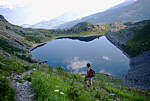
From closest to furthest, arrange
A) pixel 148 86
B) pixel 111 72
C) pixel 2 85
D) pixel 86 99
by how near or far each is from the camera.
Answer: pixel 2 85 → pixel 86 99 → pixel 148 86 → pixel 111 72

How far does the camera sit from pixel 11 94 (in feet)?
30.0

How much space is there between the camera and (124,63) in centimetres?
7500

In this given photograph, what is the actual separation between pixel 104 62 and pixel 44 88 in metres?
70.1

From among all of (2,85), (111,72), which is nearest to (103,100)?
(2,85)

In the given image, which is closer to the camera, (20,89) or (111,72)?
(20,89)

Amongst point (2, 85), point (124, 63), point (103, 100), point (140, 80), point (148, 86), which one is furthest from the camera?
point (124, 63)

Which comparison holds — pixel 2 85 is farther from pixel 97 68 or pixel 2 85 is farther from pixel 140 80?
pixel 97 68

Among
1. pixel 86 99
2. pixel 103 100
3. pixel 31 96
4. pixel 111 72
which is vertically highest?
pixel 31 96

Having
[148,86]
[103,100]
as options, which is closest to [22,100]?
[103,100]

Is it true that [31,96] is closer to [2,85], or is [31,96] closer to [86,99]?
[2,85]

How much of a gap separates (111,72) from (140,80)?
19411mm

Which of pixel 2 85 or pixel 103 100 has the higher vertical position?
pixel 2 85

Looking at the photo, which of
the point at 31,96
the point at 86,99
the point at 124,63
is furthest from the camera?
the point at 124,63

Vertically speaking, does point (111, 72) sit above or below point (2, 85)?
below
